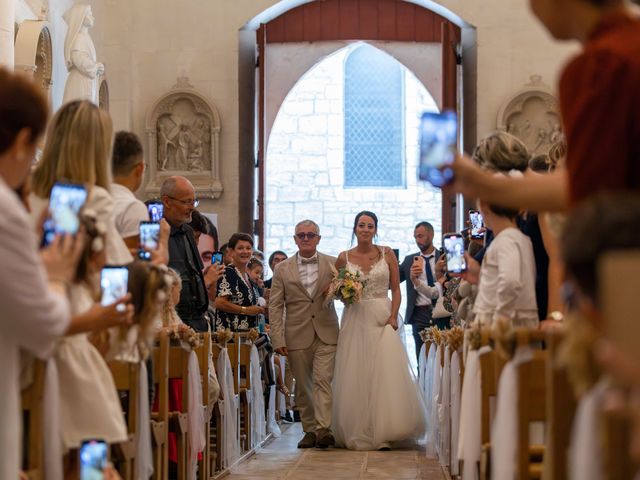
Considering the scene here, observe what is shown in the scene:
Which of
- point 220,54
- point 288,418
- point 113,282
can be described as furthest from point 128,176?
point 220,54

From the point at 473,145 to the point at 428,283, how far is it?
359 centimetres

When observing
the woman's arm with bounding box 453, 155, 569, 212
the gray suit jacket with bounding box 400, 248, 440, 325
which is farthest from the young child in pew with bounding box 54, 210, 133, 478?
the gray suit jacket with bounding box 400, 248, 440, 325

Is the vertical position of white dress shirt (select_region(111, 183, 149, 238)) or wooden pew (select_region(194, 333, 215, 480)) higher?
white dress shirt (select_region(111, 183, 149, 238))

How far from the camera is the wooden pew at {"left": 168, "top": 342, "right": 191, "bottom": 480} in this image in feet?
19.6

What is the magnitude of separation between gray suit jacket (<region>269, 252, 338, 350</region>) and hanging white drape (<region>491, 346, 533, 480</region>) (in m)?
6.84

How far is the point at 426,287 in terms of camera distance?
40.3 feet

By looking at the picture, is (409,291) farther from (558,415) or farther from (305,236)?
(558,415)

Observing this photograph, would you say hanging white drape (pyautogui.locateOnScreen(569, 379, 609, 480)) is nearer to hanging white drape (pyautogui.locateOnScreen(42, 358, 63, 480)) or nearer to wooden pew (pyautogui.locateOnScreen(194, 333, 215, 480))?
hanging white drape (pyautogui.locateOnScreen(42, 358, 63, 480))

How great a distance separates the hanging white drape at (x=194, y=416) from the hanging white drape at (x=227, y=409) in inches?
59.5

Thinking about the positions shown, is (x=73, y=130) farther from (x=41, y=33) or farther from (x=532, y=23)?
(x=532, y=23)

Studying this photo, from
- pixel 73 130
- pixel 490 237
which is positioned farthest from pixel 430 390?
pixel 73 130

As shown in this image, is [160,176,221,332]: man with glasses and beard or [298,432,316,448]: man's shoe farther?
[298,432,316,448]: man's shoe

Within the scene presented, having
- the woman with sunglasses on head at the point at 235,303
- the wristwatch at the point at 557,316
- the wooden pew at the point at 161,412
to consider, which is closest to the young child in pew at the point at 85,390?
the wooden pew at the point at 161,412

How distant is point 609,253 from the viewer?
2.06 meters
